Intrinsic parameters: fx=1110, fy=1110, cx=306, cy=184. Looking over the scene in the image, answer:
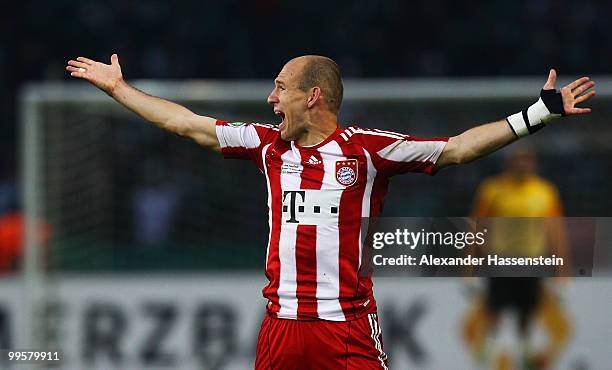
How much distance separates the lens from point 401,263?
4.98 m

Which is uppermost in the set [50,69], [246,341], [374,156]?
[50,69]

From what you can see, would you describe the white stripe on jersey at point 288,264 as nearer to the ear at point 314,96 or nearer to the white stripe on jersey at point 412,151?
the ear at point 314,96

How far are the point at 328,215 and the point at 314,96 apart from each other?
474 mm

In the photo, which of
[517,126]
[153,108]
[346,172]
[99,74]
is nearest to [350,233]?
[346,172]

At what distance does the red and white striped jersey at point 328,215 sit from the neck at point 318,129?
0.08ft

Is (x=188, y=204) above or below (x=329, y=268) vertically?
above

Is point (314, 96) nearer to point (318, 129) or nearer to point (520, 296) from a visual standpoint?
point (318, 129)

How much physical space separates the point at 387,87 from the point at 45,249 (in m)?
2.67

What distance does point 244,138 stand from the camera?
459 centimetres

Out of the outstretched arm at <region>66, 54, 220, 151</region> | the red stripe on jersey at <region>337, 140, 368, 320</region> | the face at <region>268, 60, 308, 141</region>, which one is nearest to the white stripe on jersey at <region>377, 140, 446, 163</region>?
the red stripe on jersey at <region>337, 140, 368, 320</region>

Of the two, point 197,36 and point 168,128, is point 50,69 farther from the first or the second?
point 168,128

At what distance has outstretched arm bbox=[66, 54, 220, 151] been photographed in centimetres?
465

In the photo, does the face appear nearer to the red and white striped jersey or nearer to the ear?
the ear

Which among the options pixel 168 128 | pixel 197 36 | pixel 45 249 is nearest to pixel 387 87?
pixel 45 249
